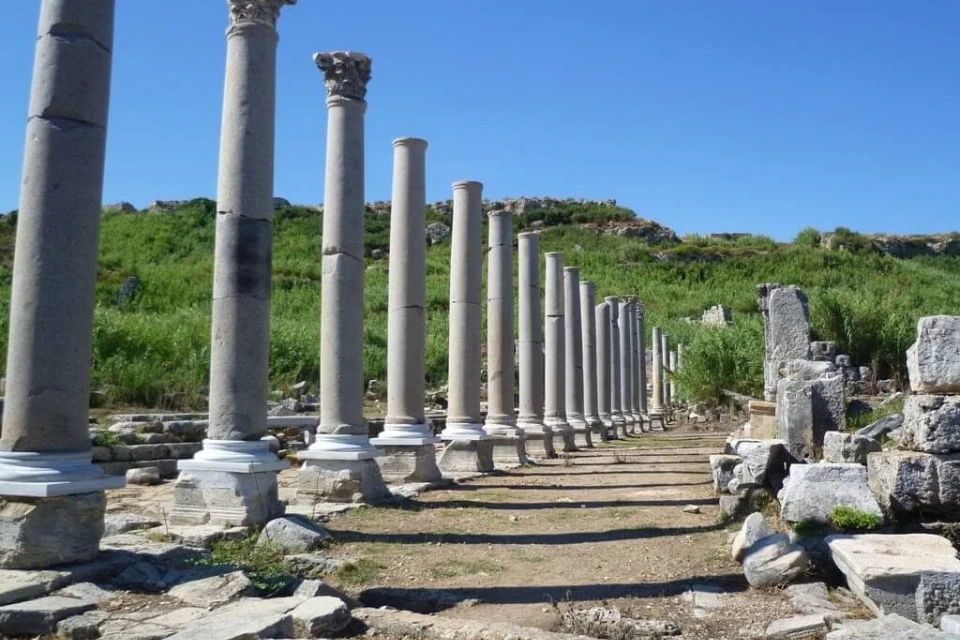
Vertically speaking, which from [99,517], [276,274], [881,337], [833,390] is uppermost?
[276,274]

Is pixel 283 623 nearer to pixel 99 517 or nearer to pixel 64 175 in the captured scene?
pixel 99 517

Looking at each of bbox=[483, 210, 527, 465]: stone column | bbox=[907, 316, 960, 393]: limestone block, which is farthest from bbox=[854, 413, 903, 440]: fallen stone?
bbox=[483, 210, 527, 465]: stone column

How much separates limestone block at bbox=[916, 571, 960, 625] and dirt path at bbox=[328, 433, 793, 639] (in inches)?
33.0

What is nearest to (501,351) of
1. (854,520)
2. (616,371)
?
(854,520)

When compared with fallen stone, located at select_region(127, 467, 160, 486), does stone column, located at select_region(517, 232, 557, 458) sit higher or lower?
higher

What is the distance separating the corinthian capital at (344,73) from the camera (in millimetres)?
11906

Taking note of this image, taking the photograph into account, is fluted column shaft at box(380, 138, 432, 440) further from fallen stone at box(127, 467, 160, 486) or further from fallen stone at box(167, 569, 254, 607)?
fallen stone at box(167, 569, 254, 607)

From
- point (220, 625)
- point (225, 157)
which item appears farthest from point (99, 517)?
point (225, 157)

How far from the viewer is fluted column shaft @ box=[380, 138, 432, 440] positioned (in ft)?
43.7

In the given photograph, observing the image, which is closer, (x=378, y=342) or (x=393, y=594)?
(x=393, y=594)

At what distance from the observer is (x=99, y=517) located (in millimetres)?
6660

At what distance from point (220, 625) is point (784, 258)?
7534 centimetres

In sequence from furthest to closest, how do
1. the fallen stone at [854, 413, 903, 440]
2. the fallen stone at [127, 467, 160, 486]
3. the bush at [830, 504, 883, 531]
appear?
1. the fallen stone at [127, 467, 160, 486]
2. the fallen stone at [854, 413, 903, 440]
3. the bush at [830, 504, 883, 531]

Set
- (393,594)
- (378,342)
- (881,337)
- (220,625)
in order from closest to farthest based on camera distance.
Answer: (220,625), (393,594), (881,337), (378,342)
